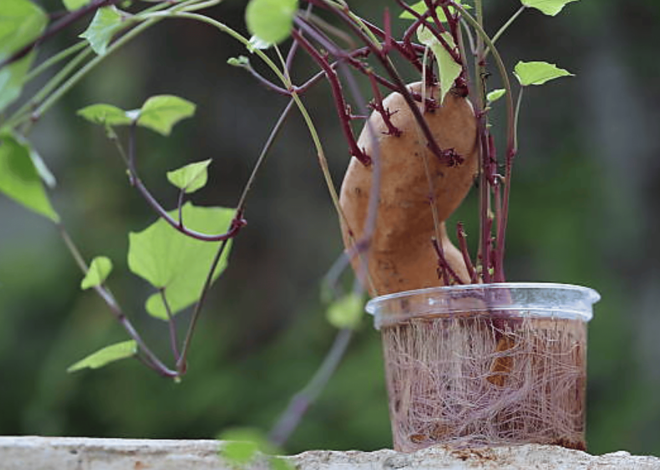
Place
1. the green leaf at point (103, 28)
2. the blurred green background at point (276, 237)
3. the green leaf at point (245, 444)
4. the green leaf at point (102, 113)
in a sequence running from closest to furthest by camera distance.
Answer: the green leaf at point (245, 444), the green leaf at point (103, 28), the green leaf at point (102, 113), the blurred green background at point (276, 237)

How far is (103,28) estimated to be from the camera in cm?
34

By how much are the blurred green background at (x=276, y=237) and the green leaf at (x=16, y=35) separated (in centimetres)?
106

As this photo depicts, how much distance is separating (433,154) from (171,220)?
0.41 ft

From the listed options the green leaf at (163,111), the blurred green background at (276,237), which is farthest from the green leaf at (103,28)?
the blurred green background at (276,237)

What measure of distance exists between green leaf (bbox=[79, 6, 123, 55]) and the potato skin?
0.41 ft

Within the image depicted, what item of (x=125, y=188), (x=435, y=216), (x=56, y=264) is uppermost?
(x=435, y=216)

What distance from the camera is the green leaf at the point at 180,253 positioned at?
18.0 inches

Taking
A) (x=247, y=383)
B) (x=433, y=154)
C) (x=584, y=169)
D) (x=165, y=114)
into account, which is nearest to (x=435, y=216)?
(x=433, y=154)

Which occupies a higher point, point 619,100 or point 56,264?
point 619,100

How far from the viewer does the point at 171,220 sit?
424mm

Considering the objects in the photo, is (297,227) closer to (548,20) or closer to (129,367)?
(129,367)

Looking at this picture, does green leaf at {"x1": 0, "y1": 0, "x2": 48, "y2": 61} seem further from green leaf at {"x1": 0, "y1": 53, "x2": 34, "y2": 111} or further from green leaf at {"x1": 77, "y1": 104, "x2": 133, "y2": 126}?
green leaf at {"x1": 77, "y1": 104, "x2": 133, "y2": 126}

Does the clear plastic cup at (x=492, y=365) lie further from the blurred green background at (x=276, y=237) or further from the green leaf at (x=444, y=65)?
the blurred green background at (x=276, y=237)

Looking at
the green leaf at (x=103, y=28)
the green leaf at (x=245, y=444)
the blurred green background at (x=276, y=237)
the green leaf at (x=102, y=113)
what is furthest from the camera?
the blurred green background at (x=276, y=237)
